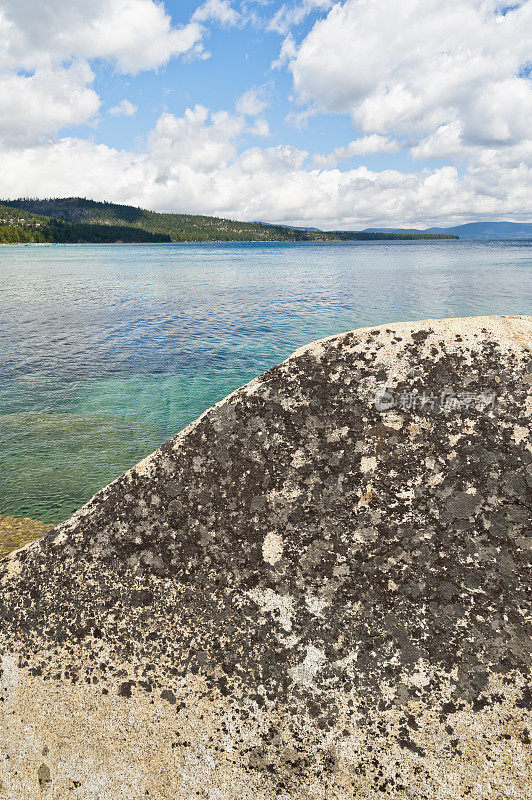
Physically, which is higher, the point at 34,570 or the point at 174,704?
the point at 34,570

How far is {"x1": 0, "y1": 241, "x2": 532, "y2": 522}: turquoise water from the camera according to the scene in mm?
14594

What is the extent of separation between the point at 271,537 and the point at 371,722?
3.87ft

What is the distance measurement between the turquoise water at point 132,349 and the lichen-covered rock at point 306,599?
9789 millimetres

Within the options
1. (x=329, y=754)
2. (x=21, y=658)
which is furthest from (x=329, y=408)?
(x=21, y=658)

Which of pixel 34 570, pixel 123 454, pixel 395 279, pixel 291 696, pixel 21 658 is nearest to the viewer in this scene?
pixel 291 696

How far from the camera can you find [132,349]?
2892 centimetres

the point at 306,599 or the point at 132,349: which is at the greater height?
the point at 306,599

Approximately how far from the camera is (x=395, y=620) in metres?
2.71

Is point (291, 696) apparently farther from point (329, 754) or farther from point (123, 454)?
point (123, 454)

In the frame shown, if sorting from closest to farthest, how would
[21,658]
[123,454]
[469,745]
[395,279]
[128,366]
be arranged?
1. [469,745]
2. [21,658]
3. [123,454]
4. [128,366]
5. [395,279]

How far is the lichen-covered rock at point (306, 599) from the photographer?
251 centimetres

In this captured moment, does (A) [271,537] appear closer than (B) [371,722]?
No

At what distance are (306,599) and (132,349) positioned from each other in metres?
28.0

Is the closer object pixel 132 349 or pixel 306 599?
pixel 306 599
